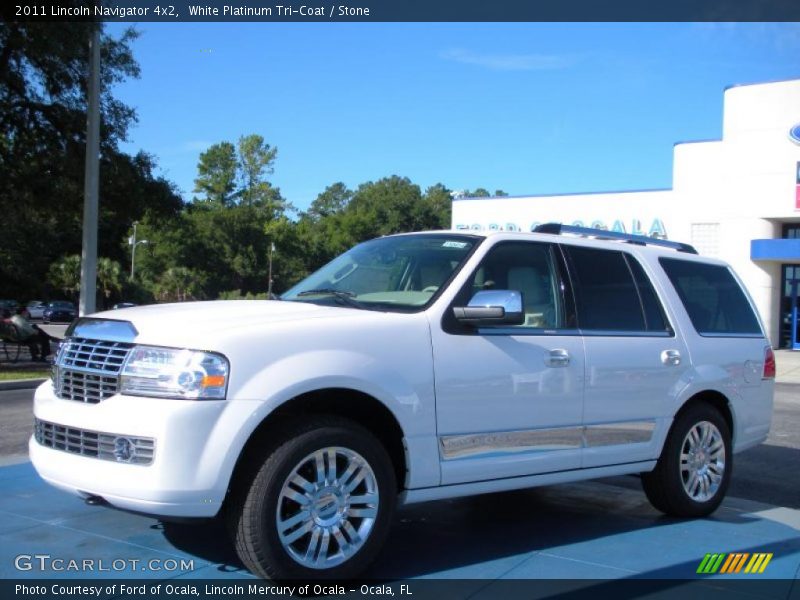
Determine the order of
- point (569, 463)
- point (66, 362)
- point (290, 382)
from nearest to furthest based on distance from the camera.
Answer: point (290, 382)
point (66, 362)
point (569, 463)

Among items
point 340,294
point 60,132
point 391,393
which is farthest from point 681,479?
point 60,132

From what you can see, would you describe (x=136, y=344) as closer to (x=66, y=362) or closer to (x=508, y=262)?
(x=66, y=362)

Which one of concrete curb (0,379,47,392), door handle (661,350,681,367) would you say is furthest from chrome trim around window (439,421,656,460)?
concrete curb (0,379,47,392)

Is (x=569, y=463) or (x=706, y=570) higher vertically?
(x=569, y=463)

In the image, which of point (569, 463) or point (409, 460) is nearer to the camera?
point (409, 460)

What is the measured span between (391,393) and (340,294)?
0.96 meters

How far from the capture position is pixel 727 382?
622cm

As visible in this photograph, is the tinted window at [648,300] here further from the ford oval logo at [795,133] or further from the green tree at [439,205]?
the green tree at [439,205]

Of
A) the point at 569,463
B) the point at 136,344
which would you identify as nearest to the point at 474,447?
the point at 569,463

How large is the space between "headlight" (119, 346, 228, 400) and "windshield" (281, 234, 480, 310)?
3.85 feet

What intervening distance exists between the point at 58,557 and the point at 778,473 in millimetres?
6637

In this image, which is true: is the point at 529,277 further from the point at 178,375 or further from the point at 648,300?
the point at 178,375

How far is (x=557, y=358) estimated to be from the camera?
5.02 metres

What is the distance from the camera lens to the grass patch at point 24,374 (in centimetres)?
1497
